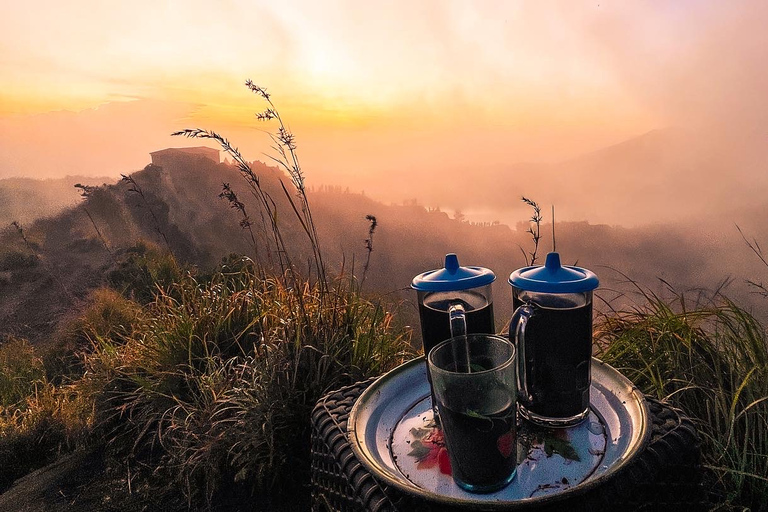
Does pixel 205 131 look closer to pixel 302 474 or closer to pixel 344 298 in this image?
pixel 344 298

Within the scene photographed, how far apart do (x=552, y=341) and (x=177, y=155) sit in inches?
1073

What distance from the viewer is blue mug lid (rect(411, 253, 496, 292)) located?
4.52 ft

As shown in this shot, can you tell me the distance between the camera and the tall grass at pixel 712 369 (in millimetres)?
2006

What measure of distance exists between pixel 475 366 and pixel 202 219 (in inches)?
918

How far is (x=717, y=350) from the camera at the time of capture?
2.55 m

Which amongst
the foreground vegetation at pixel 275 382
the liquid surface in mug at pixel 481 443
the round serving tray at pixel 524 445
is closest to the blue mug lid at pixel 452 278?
the liquid surface in mug at pixel 481 443

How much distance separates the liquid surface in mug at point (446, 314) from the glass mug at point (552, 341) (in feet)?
0.35

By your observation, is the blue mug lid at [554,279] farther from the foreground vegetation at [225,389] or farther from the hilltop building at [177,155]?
the hilltop building at [177,155]

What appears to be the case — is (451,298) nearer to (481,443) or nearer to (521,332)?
(521,332)

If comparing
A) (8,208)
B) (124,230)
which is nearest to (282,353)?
(124,230)

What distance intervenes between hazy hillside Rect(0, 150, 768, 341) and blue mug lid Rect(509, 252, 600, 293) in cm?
25

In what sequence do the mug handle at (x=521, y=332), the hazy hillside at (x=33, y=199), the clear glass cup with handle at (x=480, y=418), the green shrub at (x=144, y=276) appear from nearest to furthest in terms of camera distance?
the clear glass cup with handle at (x=480, y=418) < the mug handle at (x=521, y=332) < the green shrub at (x=144, y=276) < the hazy hillside at (x=33, y=199)

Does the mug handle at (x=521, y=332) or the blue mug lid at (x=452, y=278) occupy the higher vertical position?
the blue mug lid at (x=452, y=278)

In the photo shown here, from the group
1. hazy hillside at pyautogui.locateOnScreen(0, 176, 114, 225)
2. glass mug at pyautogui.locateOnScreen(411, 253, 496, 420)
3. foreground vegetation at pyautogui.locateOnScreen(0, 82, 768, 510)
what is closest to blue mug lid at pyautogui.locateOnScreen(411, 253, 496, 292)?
glass mug at pyautogui.locateOnScreen(411, 253, 496, 420)
